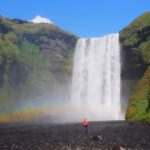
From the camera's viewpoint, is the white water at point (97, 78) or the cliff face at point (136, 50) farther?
the white water at point (97, 78)

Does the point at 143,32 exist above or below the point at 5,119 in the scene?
above

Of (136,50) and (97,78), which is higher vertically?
(136,50)

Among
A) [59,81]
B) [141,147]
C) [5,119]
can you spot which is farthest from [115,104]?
[141,147]

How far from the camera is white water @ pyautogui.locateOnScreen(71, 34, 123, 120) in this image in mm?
126062

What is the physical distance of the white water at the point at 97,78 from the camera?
414 feet

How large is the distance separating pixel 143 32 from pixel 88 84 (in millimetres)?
26998

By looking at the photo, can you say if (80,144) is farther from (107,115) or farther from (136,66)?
(136,66)

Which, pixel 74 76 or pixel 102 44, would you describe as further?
pixel 74 76

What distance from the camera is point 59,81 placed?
192 metres

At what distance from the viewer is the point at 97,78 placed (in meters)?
136

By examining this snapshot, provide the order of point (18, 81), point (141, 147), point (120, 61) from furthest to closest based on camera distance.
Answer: point (18, 81), point (120, 61), point (141, 147)

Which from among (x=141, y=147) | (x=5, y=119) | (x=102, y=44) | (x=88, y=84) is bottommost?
(x=141, y=147)

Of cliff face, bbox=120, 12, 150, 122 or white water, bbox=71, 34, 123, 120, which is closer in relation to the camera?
cliff face, bbox=120, 12, 150, 122

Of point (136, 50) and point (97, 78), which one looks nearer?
point (136, 50)
